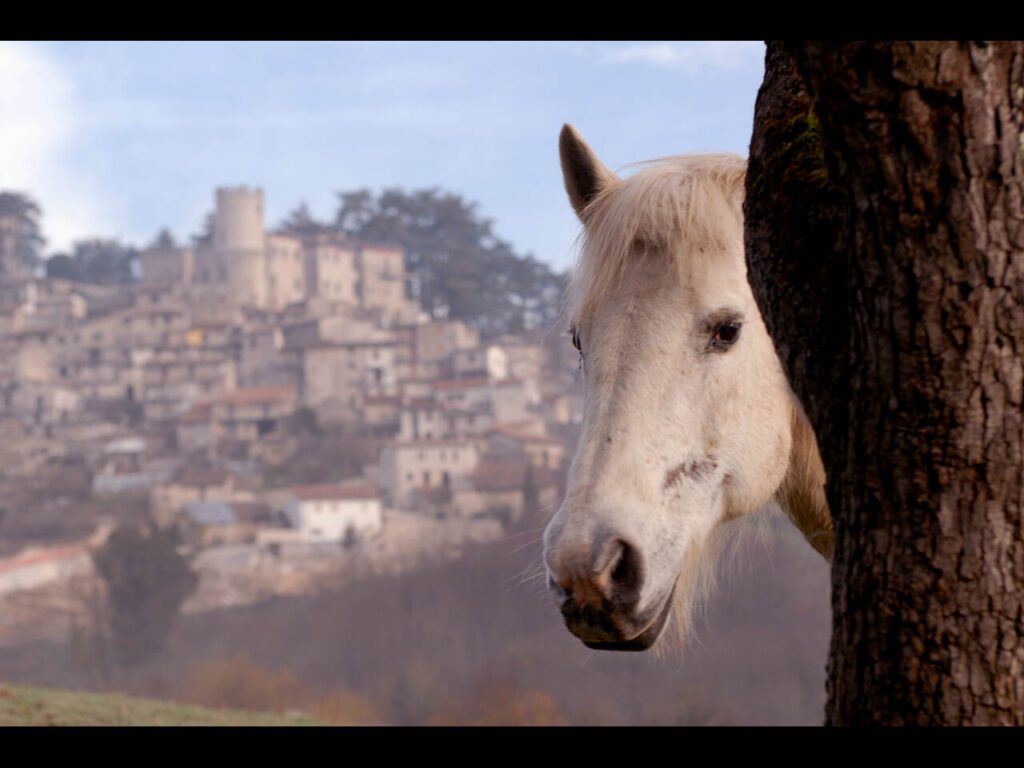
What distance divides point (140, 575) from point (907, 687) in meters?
57.9

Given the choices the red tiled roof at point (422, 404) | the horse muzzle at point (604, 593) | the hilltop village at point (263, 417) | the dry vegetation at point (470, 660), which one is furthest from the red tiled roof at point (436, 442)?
the horse muzzle at point (604, 593)

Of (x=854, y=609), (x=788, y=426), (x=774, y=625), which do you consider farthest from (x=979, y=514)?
(x=774, y=625)

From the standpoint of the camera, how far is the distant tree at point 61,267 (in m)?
95.8

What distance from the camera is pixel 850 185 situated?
159cm

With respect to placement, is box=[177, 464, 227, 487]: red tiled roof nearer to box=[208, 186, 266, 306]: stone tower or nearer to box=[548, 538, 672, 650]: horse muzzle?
box=[208, 186, 266, 306]: stone tower

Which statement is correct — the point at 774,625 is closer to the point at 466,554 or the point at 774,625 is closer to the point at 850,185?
the point at 466,554

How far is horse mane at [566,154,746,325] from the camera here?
2.42m

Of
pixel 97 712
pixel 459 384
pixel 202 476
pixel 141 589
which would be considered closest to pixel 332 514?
pixel 202 476

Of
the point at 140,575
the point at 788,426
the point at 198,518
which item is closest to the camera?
the point at 788,426

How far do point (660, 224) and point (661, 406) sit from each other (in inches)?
16.4

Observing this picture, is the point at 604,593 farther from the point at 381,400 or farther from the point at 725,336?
the point at 381,400

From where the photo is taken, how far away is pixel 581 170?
2.76m

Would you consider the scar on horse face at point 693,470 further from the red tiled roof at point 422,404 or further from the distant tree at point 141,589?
the red tiled roof at point 422,404
